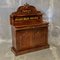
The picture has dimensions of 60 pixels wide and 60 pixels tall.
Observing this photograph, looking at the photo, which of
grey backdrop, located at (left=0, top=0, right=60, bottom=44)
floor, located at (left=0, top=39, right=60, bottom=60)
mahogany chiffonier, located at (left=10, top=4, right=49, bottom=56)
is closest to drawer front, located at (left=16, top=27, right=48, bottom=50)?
mahogany chiffonier, located at (left=10, top=4, right=49, bottom=56)

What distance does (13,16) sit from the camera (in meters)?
3.19

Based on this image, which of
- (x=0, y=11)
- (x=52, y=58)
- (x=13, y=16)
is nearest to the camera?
(x=52, y=58)

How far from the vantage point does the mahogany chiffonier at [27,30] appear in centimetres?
313

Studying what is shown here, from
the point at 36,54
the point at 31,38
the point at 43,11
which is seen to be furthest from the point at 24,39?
the point at 43,11

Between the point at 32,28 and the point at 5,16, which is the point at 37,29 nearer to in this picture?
the point at 32,28

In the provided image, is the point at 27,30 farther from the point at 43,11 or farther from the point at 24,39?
the point at 43,11

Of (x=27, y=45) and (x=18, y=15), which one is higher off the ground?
(x=18, y=15)

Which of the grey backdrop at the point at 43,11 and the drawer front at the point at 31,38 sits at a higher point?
the grey backdrop at the point at 43,11

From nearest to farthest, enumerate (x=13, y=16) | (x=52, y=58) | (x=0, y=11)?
(x=52, y=58), (x=13, y=16), (x=0, y=11)

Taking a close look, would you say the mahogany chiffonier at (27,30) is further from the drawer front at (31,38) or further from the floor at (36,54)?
the floor at (36,54)

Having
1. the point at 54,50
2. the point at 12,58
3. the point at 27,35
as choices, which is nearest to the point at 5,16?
the point at 27,35

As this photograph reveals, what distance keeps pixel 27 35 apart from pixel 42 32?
384 millimetres

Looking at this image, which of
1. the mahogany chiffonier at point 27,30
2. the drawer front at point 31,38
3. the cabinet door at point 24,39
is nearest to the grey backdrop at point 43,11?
the mahogany chiffonier at point 27,30

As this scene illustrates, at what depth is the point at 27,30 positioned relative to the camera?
3.19m
